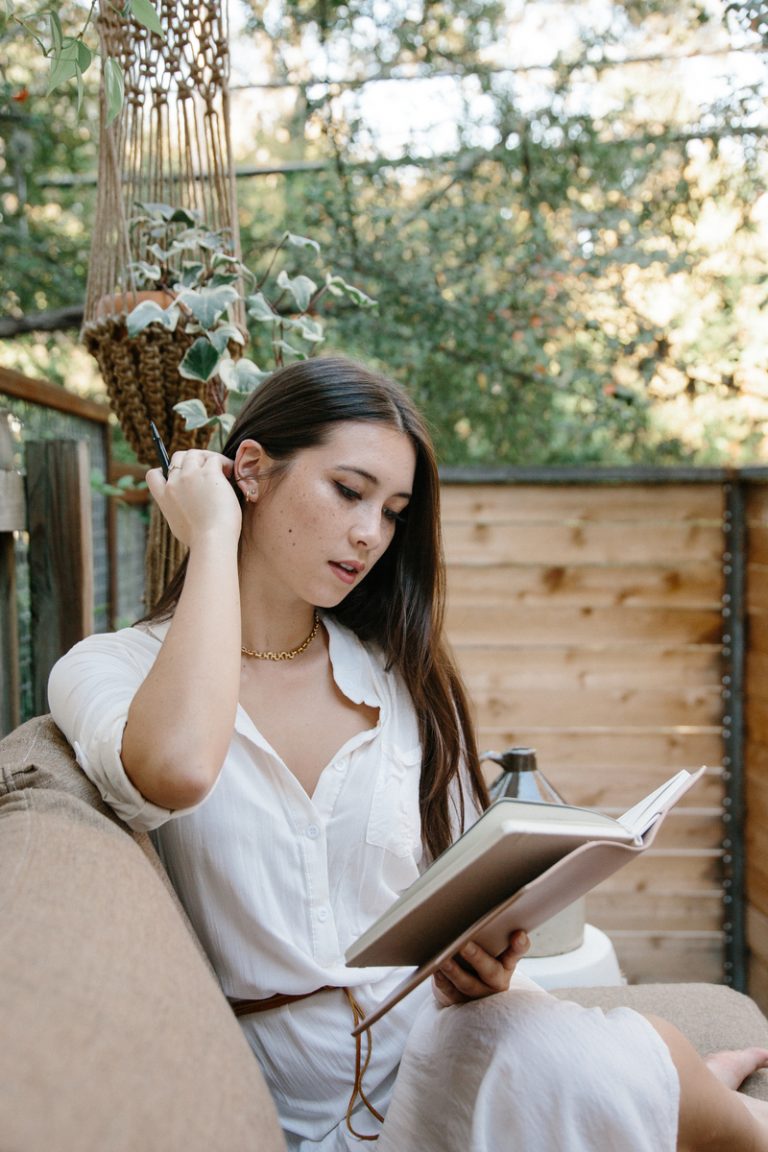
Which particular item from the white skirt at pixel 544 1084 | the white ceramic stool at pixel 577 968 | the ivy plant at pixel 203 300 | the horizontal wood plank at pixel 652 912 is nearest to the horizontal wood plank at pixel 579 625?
the horizontal wood plank at pixel 652 912

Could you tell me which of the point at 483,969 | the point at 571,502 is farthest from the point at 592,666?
the point at 483,969

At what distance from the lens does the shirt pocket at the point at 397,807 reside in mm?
1391

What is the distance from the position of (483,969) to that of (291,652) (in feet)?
1.88

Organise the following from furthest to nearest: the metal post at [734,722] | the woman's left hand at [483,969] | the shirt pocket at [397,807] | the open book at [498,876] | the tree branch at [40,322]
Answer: the tree branch at [40,322] < the metal post at [734,722] < the shirt pocket at [397,807] < the woman's left hand at [483,969] < the open book at [498,876]

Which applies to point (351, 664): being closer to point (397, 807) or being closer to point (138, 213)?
point (397, 807)

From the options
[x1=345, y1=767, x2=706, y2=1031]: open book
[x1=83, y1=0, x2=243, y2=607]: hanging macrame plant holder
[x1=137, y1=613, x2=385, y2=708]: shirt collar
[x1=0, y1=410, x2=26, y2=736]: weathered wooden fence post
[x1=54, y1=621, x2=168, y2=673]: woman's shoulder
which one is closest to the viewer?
[x1=345, y1=767, x2=706, y2=1031]: open book

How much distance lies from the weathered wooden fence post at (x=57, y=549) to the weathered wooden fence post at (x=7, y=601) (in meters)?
0.09

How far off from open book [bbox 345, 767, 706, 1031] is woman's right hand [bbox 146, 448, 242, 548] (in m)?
0.54

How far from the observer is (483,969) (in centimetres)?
113

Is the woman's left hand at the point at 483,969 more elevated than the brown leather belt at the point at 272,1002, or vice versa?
the woman's left hand at the point at 483,969

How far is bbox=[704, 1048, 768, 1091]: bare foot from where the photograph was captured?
1.36m

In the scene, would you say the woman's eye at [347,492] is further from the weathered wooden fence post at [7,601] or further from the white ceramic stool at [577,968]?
the white ceramic stool at [577,968]

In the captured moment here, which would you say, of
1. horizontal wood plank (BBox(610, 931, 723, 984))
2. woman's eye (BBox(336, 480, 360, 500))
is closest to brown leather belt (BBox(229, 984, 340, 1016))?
woman's eye (BBox(336, 480, 360, 500))

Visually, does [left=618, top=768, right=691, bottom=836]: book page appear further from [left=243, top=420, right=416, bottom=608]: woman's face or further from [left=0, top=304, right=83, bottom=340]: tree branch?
[left=0, top=304, right=83, bottom=340]: tree branch
